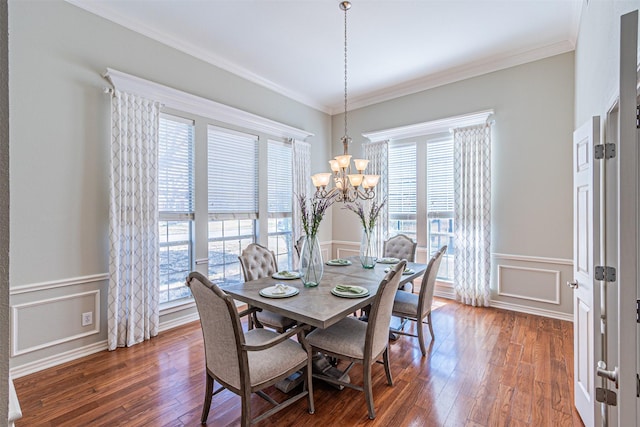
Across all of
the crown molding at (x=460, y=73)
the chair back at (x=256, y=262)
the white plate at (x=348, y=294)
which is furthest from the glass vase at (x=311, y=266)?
the crown molding at (x=460, y=73)

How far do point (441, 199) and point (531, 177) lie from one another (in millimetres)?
1187

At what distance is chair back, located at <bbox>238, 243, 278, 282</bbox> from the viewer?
3.04m

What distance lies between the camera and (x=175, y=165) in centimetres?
352

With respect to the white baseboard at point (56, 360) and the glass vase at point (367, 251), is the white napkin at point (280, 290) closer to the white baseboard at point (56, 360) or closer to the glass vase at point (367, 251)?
the glass vase at point (367, 251)

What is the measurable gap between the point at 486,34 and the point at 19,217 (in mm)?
5080

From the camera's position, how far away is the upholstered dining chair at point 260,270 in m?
2.63

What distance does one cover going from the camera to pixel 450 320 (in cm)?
371

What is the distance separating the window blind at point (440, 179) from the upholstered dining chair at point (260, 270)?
2814 mm

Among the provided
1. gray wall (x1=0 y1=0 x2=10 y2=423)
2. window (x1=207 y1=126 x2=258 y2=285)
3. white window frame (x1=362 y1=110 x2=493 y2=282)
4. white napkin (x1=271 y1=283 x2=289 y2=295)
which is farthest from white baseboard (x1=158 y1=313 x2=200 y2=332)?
white window frame (x1=362 y1=110 x2=493 y2=282)

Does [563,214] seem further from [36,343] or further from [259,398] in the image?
[36,343]

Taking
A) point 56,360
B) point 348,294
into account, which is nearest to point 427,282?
point 348,294

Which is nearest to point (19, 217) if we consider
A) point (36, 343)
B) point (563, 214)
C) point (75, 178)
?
point (75, 178)

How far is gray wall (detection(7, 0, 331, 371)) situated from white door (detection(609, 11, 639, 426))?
371 cm

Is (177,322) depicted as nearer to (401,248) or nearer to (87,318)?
(87,318)
